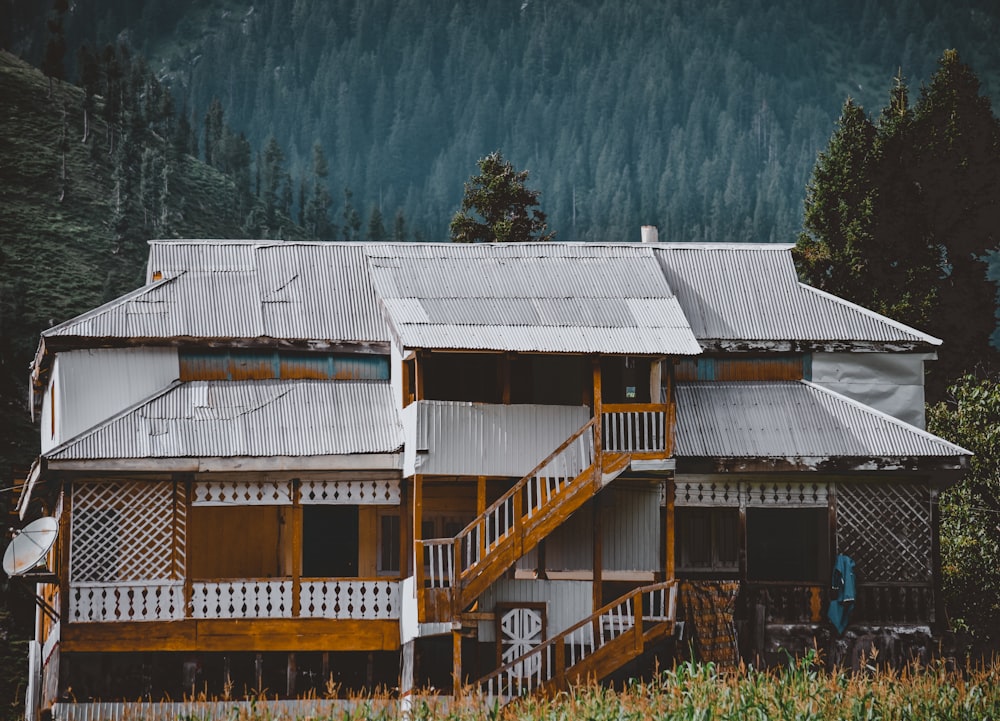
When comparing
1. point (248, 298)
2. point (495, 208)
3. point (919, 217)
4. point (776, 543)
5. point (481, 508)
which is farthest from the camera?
point (495, 208)

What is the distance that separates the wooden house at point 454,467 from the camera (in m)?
29.0

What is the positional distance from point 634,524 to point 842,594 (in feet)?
13.1

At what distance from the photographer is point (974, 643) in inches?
1378

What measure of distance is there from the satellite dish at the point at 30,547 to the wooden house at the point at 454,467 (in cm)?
54

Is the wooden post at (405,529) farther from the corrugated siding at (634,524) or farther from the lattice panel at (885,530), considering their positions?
the lattice panel at (885,530)

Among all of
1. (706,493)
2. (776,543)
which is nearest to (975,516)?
(776,543)

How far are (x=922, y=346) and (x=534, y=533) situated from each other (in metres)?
9.45

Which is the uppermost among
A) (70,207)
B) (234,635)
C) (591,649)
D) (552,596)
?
(70,207)

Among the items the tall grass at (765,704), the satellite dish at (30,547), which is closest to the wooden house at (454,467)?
the satellite dish at (30,547)

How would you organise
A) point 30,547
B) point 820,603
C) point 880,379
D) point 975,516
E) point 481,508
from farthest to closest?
point 975,516 → point 880,379 → point 820,603 → point 481,508 → point 30,547

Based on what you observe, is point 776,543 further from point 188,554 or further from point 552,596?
point 188,554

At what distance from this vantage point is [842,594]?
3036 cm

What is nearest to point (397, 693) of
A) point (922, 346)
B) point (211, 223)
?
point (922, 346)

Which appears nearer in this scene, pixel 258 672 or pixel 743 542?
pixel 258 672
